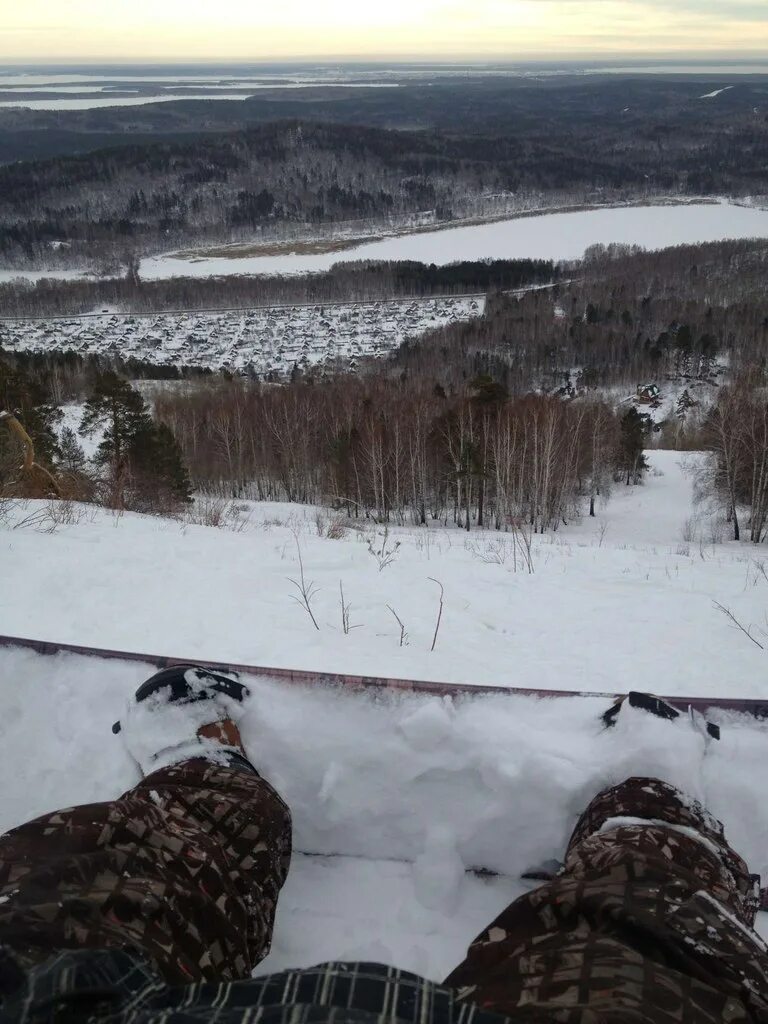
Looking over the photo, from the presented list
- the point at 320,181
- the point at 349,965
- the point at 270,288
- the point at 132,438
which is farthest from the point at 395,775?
the point at 320,181

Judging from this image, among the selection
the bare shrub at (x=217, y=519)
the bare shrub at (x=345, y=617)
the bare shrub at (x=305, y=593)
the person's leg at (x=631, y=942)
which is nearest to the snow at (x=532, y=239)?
the bare shrub at (x=217, y=519)

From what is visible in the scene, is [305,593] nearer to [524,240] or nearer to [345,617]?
[345,617]

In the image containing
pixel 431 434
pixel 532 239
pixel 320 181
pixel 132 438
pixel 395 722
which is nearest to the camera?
pixel 395 722

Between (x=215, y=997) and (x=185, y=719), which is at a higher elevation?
(x=215, y=997)

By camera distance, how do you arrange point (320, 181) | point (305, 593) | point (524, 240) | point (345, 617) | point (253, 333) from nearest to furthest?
point (345, 617) → point (305, 593) → point (253, 333) → point (524, 240) → point (320, 181)

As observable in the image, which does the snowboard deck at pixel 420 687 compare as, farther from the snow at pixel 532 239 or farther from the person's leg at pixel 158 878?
the snow at pixel 532 239

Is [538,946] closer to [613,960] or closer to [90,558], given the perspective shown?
[613,960]

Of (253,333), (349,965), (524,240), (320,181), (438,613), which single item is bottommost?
(253,333)

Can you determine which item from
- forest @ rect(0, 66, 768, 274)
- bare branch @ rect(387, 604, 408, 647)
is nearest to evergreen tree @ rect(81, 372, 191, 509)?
bare branch @ rect(387, 604, 408, 647)
